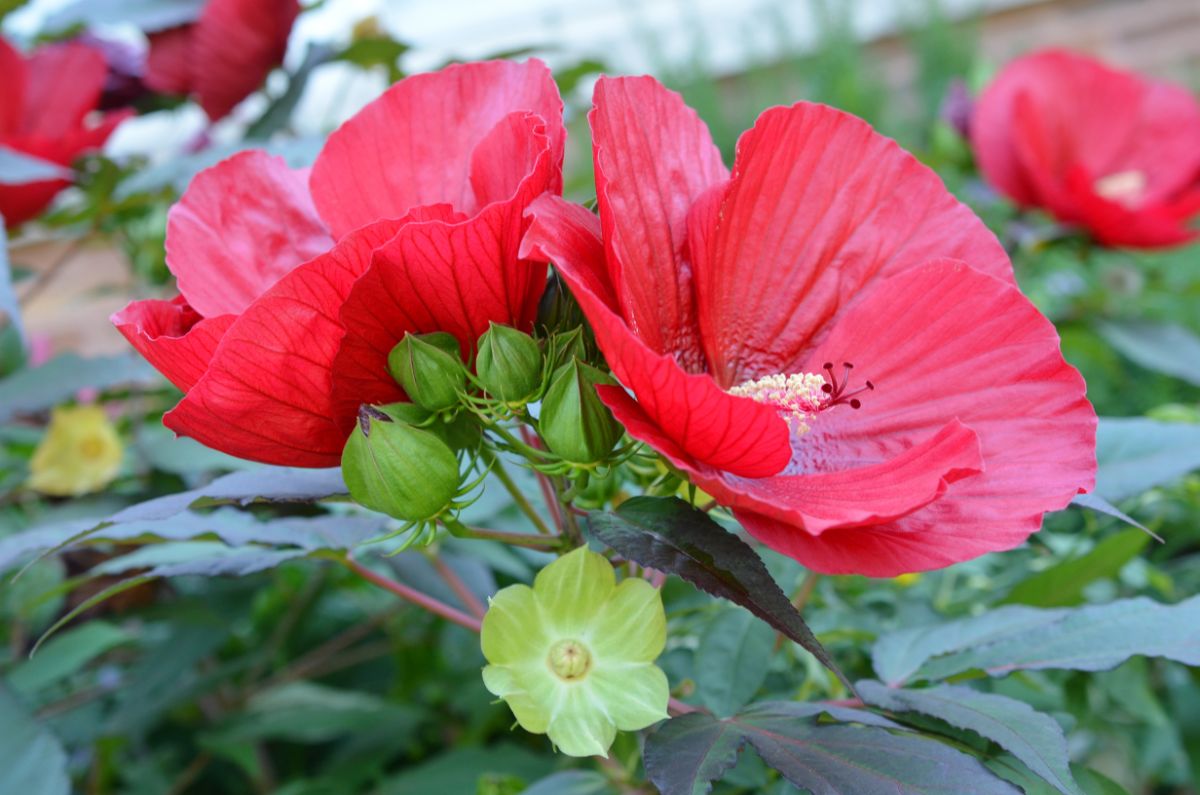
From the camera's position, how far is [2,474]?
0.89 m

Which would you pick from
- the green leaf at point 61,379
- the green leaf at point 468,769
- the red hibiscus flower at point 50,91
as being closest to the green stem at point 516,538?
the green leaf at point 468,769

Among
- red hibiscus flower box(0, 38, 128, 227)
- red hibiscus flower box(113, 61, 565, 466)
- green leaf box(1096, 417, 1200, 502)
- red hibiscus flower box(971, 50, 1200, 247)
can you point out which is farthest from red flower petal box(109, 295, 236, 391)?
red hibiscus flower box(971, 50, 1200, 247)

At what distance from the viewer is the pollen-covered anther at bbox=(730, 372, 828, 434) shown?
397 mm

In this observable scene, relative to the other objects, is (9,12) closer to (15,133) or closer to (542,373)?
(15,133)

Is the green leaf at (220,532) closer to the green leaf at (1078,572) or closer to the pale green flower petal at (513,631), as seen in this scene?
the pale green flower petal at (513,631)

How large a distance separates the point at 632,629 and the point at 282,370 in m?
0.15

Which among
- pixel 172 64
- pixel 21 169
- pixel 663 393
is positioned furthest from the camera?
pixel 172 64

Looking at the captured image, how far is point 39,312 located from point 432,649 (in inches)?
39.3

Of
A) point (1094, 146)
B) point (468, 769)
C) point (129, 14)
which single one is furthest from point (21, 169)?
point (1094, 146)

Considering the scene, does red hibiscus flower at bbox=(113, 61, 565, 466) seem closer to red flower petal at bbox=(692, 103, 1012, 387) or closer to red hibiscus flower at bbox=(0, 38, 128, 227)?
red flower petal at bbox=(692, 103, 1012, 387)

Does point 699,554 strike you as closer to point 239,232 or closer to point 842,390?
point 842,390

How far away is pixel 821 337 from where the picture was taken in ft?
1.40

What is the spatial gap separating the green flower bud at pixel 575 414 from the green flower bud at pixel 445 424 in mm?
44

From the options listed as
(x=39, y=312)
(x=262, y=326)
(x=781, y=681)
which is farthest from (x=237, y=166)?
(x=39, y=312)
